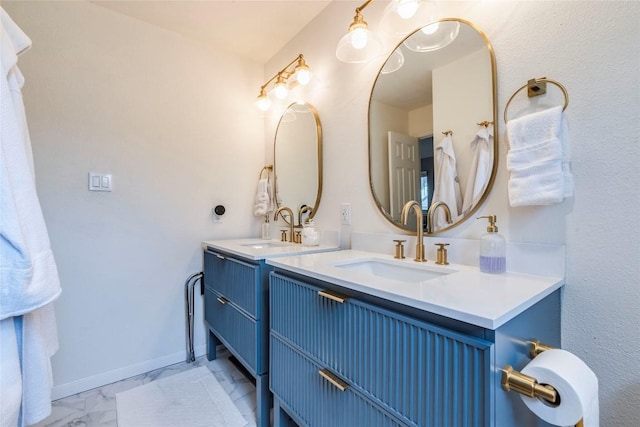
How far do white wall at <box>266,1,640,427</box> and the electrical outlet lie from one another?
0.69m

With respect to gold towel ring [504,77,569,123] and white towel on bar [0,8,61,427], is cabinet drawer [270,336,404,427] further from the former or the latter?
gold towel ring [504,77,569,123]

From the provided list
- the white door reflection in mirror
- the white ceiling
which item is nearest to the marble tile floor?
the white door reflection in mirror

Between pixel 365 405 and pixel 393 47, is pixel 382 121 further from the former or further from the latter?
pixel 365 405

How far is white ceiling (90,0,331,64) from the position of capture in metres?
1.66

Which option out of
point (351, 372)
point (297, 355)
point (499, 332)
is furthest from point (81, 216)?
point (499, 332)

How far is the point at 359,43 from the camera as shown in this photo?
4.25ft

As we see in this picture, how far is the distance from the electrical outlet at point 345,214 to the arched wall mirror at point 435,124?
0.21 m

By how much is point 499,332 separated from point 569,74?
2.66ft

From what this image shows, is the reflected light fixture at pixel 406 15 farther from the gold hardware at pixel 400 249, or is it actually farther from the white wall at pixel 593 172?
the gold hardware at pixel 400 249

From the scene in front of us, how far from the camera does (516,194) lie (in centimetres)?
88

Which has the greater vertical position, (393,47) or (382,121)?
(393,47)

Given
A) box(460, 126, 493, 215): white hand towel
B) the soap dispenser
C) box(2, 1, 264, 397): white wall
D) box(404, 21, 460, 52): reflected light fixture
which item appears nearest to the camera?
the soap dispenser

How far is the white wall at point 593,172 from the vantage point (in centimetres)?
75

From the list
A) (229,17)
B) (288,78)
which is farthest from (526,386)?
(229,17)
